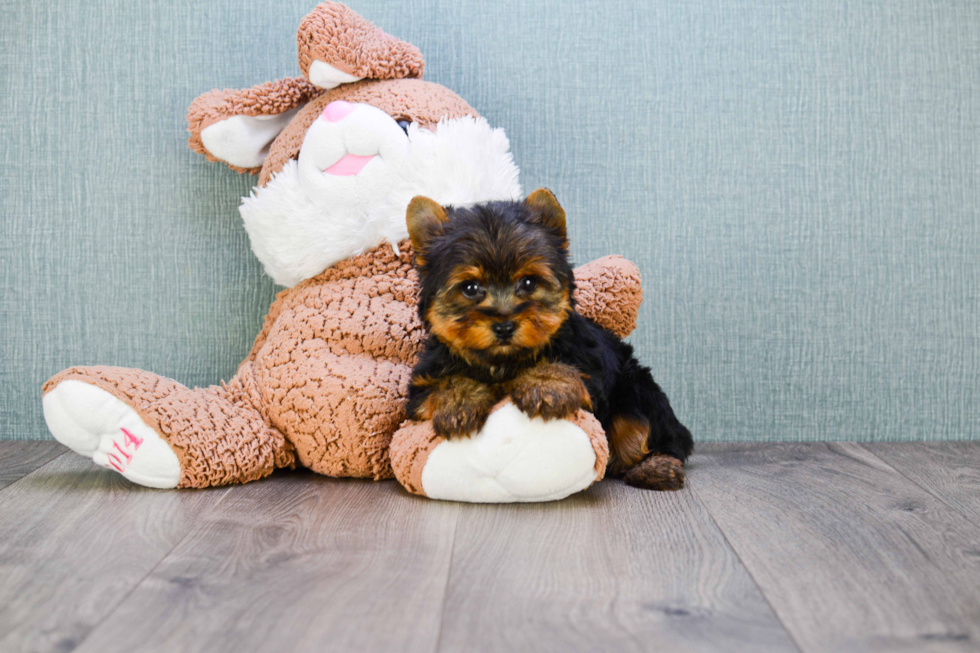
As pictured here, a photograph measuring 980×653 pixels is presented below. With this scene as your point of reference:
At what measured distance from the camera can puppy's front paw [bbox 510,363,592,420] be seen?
1572 mm

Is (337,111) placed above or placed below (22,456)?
above

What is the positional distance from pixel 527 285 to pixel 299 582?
2.32 feet

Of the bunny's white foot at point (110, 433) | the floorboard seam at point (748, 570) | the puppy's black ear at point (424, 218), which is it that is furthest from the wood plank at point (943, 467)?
the bunny's white foot at point (110, 433)

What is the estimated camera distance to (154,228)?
2.46m

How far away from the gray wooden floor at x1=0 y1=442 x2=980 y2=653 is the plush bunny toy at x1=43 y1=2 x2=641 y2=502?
9 cm

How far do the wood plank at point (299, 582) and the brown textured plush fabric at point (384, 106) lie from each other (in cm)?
94

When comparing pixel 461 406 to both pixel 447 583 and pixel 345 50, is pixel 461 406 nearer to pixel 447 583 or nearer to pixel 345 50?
pixel 447 583

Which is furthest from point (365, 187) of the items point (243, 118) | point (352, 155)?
point (243, 118)

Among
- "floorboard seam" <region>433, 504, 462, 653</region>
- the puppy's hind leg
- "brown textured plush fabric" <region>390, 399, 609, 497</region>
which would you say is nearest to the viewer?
"floorboard seam" <region>433, 504, 462, 653</region>

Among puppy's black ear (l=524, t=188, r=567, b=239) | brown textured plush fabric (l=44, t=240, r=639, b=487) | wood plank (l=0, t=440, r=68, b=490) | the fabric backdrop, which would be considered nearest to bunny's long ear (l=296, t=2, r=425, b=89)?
the fabric backdrop

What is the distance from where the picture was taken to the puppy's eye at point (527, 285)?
1.57 metres

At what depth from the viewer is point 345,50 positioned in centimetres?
203

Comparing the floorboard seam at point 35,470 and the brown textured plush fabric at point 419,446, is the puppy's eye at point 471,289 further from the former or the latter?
the floorboard seam at point 35,470

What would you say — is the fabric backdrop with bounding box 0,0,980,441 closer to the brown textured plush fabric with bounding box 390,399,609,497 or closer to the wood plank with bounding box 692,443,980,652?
the wood plank with bounding box 692,443,980,652
